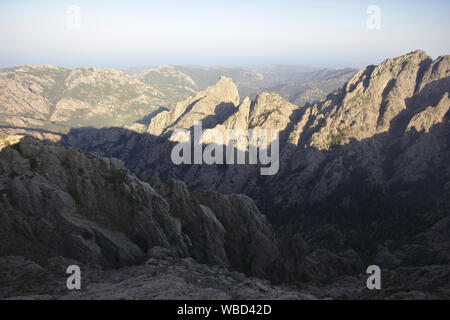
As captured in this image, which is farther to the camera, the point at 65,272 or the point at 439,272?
the point at 439,272

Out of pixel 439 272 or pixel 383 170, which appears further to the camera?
pixel 383 170

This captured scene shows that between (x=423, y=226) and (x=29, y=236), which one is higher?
(x=29, y=236)

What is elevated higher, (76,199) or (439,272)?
(76,199)

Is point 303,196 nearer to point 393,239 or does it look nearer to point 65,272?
point 393,239

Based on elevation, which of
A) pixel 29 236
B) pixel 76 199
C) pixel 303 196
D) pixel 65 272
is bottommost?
pixel 303 196

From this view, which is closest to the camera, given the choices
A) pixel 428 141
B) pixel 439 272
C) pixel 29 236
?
pixel 29 236
